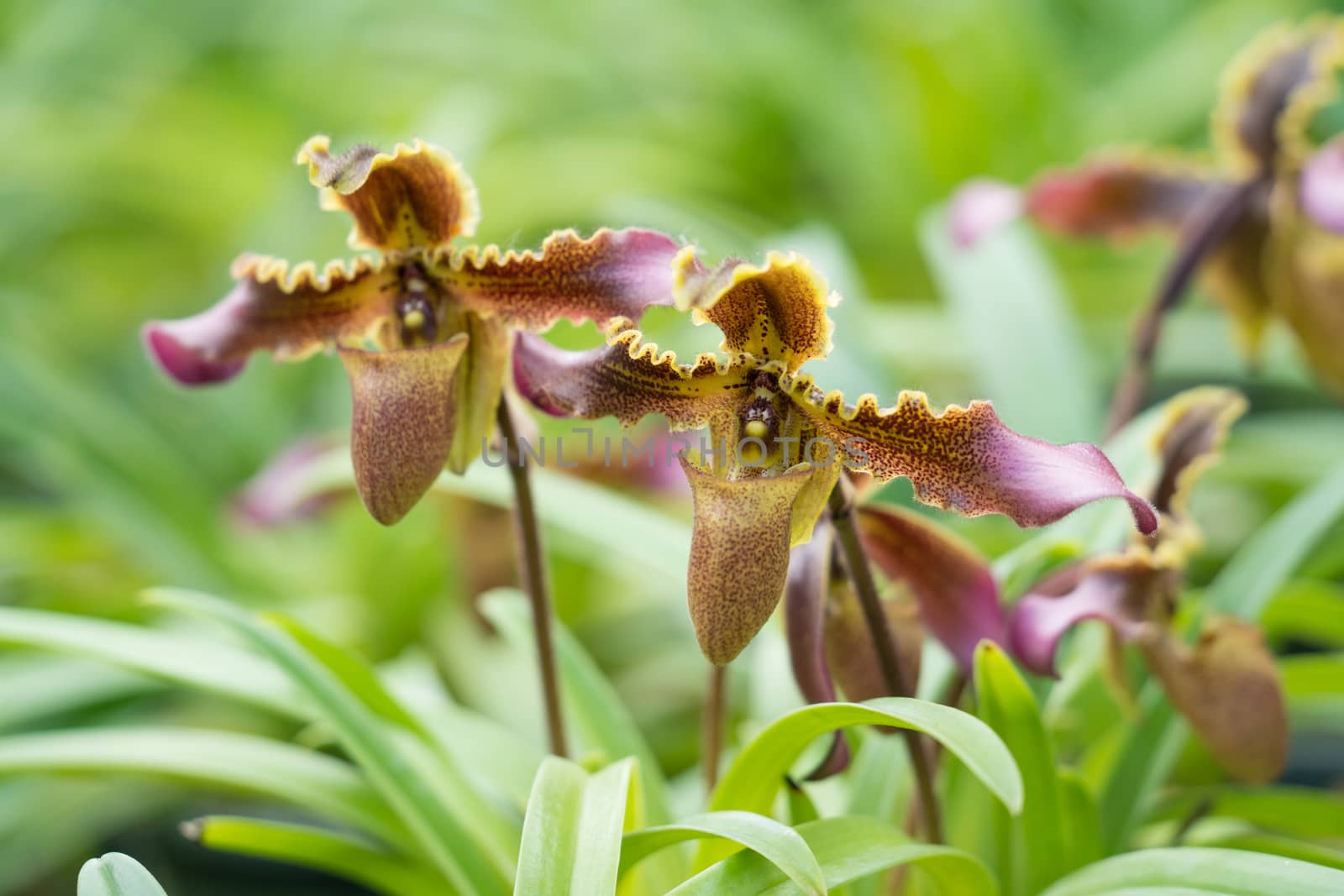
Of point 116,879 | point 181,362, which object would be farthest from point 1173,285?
point 116,879

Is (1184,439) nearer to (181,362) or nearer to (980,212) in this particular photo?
(980,212)

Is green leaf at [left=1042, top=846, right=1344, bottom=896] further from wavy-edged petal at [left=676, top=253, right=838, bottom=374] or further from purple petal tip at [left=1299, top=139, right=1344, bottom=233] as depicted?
purple petal tip at [left=1299, top=139, right=1344, bottom=233]

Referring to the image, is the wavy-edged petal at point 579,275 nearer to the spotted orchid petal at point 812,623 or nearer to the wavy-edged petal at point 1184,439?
the spotted orchid petal at point 812,623

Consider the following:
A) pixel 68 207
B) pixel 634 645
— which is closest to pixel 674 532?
pixel 634 645

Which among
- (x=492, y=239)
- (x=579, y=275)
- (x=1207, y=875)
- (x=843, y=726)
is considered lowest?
(x=1207, y=875)

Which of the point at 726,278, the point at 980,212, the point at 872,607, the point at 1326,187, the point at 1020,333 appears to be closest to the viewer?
the point at 726,278
